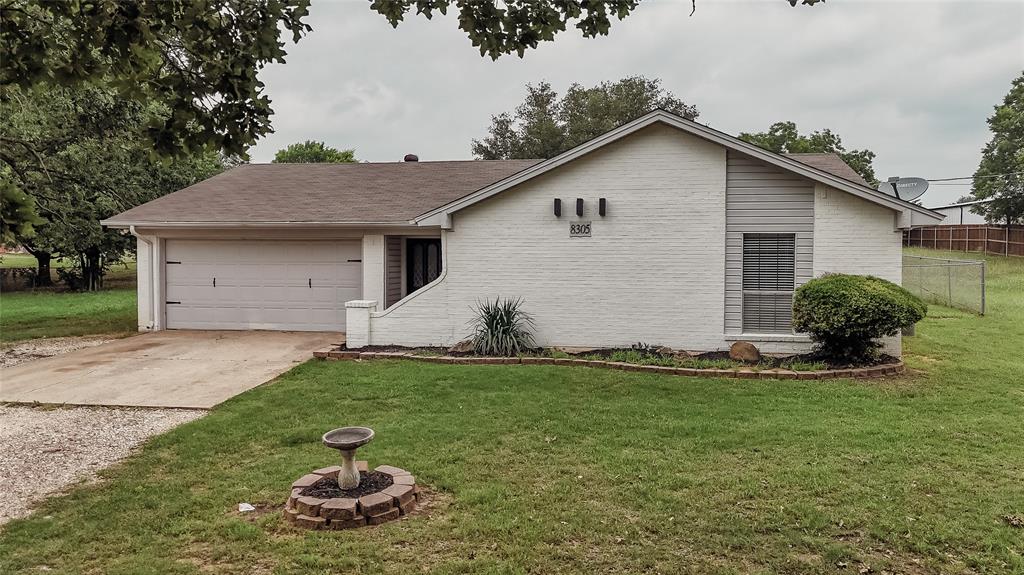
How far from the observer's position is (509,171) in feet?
54.4

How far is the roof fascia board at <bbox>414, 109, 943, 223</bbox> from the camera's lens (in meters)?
10.3

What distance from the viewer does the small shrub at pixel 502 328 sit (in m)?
10.9

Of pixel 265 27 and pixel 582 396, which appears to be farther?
pixel 582 396

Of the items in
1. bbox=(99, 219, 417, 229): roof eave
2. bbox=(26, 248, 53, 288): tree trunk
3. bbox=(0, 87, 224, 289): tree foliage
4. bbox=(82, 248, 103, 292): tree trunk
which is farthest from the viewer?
bbox=(26, 248, 53, 288): tree trunk

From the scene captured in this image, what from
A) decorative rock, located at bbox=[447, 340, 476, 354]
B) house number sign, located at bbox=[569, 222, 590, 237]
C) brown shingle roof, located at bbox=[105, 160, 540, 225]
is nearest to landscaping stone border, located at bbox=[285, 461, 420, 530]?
decorative rock, located at bbox=[447, 340, 476, 354]

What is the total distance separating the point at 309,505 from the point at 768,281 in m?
8.83

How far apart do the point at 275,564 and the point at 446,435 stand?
8.84 feet

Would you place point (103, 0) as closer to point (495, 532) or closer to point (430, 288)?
point (495, 532)

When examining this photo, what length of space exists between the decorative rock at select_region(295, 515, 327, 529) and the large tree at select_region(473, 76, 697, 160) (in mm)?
36216

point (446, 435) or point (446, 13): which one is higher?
point (446, 13)

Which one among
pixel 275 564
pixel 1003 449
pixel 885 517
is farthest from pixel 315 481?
pixel 1003 449

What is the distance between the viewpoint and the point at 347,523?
14.9 ft

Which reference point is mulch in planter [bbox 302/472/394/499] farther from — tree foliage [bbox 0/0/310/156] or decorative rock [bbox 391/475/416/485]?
tree foliage [bbox 0/0/310/156]

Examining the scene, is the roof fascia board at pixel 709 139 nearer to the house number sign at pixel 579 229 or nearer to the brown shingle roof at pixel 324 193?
the house number sign at pixel 579 229
